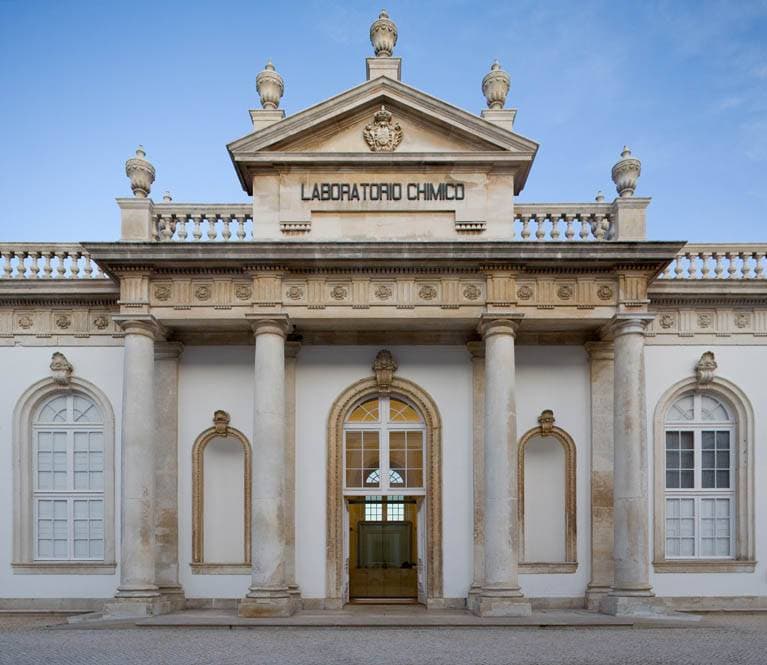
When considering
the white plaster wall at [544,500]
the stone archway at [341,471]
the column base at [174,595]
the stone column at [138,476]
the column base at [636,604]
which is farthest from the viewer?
the white plaster wall at [544,500]

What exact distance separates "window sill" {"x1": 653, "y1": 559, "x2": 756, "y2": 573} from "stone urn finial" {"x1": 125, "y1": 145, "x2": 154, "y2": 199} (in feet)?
45.1

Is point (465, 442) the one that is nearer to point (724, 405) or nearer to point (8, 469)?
point (724, 405)

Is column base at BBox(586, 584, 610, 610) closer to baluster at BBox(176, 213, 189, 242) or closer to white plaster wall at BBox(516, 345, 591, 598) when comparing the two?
white plaster wall at BBox(516, 345, 591, 598)

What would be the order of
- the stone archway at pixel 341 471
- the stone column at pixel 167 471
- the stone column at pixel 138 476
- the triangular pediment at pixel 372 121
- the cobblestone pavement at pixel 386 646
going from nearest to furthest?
the cobblestone pavement at pixel 386 646 < the stone column at pixel 138 476 < the triangular pediment at pixel 372 121 < the stone column at pixel 167 471 < the stone archway at pixel 341 471

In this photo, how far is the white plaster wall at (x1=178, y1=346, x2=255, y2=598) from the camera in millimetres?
17172

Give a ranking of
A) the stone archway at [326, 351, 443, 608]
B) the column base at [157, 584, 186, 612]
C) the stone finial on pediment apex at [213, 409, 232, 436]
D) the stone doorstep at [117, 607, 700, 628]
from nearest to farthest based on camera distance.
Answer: the stone doorstep at [117, 607, 700, 628] < the column base at [157, 584, 186, 612] < the stone archway at [326, 351, 443, 608] < the stone finial on pediment apex at [213, 409, 232, 436]

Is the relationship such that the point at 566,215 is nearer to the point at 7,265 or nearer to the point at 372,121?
the point at 372,121

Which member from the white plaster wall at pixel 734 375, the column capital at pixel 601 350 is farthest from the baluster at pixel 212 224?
the white plaster wall at pixel 734 375

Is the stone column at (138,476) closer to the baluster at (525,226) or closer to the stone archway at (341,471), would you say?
the stone archway at (341,471)

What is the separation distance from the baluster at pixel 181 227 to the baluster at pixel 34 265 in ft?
12.1

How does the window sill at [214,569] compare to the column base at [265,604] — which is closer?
the column base at [265,604]

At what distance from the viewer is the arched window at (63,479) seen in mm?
17156

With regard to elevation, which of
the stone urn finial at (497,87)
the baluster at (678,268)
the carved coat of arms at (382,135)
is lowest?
the baluster at (678,268)

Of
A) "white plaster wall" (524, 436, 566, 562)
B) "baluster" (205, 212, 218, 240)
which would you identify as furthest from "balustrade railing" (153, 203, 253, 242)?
"white plaster wall" (524, 436, 566, 562)
